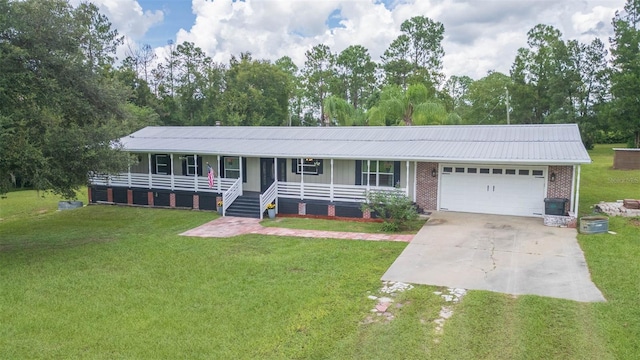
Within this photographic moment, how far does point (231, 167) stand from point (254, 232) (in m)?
6.13

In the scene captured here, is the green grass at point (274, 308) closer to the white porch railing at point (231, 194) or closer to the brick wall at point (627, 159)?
the white porch railing at point (231, 194)

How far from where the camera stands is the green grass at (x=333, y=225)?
47.7 feet

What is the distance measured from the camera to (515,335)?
6.52 metres

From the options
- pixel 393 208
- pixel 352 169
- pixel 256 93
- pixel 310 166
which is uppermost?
pixel 256 93

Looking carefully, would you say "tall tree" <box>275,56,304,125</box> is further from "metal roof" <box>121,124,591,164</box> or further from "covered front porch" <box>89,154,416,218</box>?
"covered front porch" <box>89,154,416,218</box>

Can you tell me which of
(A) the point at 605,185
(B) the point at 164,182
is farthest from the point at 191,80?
(A) the point at 605,185

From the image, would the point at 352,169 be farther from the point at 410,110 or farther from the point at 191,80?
the point at 191,80

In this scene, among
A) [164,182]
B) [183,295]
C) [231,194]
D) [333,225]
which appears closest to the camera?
[183,295]

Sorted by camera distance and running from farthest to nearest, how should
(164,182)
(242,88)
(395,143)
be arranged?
(242,88)
(164,182)
(395,143)

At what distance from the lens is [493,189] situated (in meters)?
15.8

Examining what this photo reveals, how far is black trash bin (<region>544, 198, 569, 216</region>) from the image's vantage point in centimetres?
1394

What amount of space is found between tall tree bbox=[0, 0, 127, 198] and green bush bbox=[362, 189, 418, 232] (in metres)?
8.79

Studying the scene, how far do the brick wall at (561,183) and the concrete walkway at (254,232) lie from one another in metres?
5.45

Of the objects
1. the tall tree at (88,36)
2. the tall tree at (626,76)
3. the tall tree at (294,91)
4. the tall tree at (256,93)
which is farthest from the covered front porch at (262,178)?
the tall tree at (294,91)
